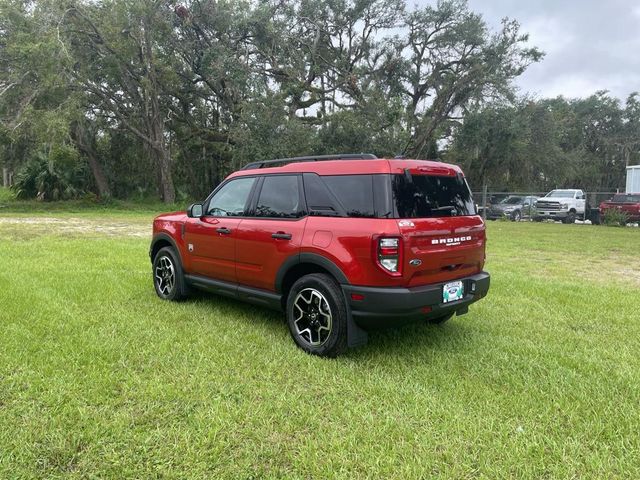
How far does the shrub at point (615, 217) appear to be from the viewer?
1928 centimetres

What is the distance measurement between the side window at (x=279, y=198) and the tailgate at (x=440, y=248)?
111 cm

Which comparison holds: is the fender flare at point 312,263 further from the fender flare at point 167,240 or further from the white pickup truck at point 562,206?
the white pickup truck at point 562,206

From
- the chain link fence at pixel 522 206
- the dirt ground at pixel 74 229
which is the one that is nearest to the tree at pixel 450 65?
the chain link fence at pixel 522 206

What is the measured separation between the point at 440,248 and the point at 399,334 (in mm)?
1182

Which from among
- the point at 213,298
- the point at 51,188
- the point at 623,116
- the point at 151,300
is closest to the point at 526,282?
the point at 213,298

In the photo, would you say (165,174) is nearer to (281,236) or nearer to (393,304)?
(281,236)

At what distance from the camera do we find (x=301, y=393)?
3240 mm

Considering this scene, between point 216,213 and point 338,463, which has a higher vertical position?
point 216,213

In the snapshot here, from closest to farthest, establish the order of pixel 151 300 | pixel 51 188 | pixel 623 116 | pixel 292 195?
pixel 292 195 < pixel 151 300 < pixel 51 188 < pixel 623 116

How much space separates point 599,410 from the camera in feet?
9.93

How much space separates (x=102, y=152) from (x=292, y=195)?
26.2 m

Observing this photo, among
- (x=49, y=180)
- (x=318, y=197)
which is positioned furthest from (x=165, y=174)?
(x=318, y=197)

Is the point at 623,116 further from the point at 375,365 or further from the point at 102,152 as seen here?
the point at 375,365

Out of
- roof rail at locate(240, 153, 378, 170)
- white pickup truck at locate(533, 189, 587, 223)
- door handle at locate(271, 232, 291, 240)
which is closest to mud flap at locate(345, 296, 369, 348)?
door handle at locate(271, 232, 291, 240)
